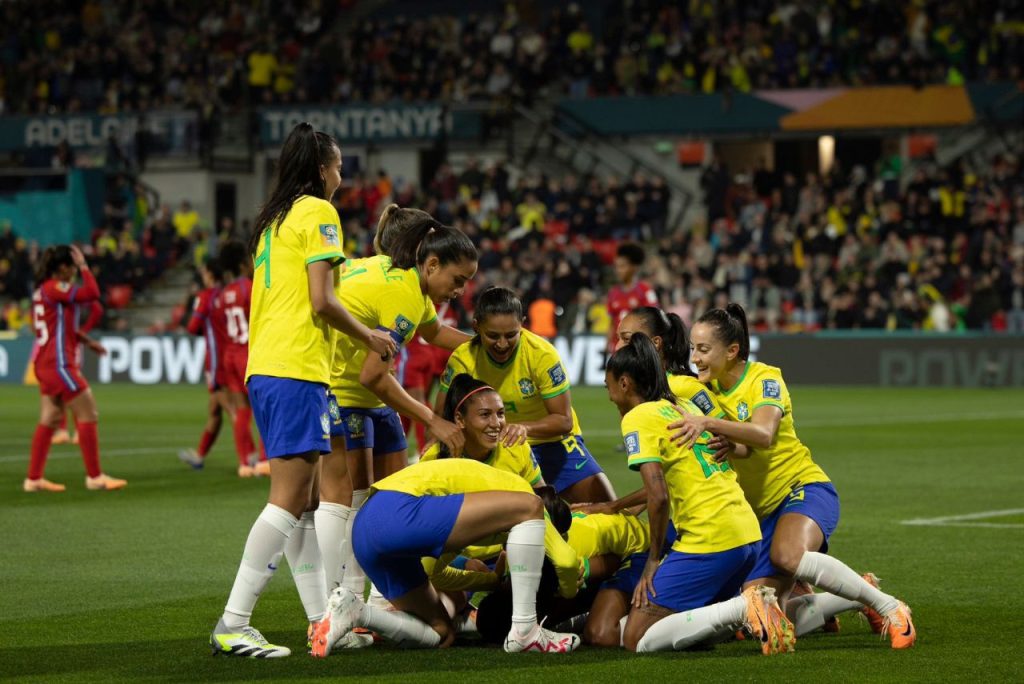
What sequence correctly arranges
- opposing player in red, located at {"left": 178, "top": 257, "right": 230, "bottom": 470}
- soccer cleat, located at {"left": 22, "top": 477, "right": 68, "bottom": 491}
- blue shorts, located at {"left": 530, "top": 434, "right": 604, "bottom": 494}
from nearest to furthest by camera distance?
blue shorts, located at {"left": 530, "top": 434, "right": 604, "bottom": 494} → soccer cleat, located at {"left": 22, "top": 477, "right": 68, "bottom": 491} → opposing player in red, located at {"left": 178, "top": 257, "right": 230, "bottom": 470}

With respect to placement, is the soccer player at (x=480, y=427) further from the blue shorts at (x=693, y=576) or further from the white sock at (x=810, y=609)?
the white sock at (x=810, y=609)

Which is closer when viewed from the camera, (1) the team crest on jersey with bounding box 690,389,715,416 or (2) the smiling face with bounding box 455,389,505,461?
(2) the smiling face with bounding box 455,389,505,461

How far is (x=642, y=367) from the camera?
23.5ft

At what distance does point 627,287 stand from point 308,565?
1002 centimetres

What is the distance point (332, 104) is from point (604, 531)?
31798 mm

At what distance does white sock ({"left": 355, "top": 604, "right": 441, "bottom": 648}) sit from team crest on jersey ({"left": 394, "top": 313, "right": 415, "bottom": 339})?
1316mm

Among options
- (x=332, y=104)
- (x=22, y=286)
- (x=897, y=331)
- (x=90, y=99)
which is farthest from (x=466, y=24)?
(x=897, y=331)

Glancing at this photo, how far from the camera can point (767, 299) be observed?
2969 cm

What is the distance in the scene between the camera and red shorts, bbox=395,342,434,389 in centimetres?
1540

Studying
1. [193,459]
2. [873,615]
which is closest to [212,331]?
[193,459]

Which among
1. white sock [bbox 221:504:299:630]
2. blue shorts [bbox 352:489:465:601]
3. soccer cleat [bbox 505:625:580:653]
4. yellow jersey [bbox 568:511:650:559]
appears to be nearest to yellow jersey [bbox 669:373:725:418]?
yellow jersey [bbox 568:511:650:559]

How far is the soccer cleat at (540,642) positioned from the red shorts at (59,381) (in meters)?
7.44

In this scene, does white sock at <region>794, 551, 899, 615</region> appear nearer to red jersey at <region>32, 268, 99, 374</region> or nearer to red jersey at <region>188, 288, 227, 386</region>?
red jersey at <region>32, 268, 99, 374</region>

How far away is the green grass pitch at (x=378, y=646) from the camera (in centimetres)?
659
